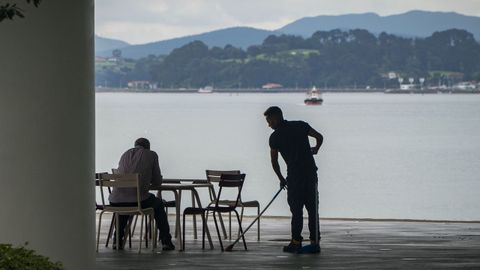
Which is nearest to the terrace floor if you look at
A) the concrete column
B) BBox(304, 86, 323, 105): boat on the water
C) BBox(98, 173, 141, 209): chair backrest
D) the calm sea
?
BBox(98, 173, 141, 209): chair backrest

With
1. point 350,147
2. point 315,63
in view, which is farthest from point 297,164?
point 315,63

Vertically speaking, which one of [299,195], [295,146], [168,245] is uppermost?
[295,146]

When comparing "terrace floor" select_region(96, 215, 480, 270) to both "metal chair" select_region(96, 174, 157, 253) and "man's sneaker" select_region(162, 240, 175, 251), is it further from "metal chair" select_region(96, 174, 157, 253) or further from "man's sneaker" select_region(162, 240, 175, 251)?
"metal chair" select_region(96, 174, 157, 253)

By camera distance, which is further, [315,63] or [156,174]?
[315,63]

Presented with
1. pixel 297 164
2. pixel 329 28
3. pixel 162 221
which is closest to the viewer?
pixel 297 164

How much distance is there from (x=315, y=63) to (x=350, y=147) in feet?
82.0

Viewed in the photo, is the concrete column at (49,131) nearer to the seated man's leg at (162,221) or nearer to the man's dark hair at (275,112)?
the man's dark hair at (275,112)

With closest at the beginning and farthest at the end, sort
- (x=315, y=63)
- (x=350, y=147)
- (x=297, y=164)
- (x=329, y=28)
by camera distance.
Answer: (x=297, y=164) → (x=350, y=147) → (x=315, y=63) → (x=329, y=28)

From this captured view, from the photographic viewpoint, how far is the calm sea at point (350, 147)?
142 feet

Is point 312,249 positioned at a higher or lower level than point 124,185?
lower

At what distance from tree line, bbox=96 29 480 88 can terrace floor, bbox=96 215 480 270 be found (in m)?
80.5

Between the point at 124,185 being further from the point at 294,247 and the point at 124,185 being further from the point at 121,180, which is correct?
the point at 294,247

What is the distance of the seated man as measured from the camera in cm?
1296

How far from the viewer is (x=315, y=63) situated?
98.4 metres
